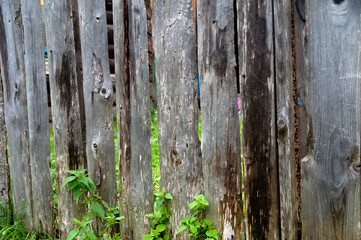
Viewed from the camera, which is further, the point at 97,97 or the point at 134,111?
the point at 97,97

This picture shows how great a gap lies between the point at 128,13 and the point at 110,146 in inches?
35.0

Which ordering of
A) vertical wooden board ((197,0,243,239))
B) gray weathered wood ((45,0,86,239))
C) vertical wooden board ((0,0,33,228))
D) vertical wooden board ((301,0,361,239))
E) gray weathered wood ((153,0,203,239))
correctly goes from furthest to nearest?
vertical wooden board ((0,0,33,228)), gray weathered wood ((45,0,86,239)), gray weathered wood ((153,0,203,239)), vertical wooden board ((197,0,243,239)), vertical wooden board ((301,0,361,239))

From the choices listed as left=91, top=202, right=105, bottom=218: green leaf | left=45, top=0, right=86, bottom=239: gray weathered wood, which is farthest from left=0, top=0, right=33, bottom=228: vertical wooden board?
left=91, top=202, right=105, bottom=218: green leaf

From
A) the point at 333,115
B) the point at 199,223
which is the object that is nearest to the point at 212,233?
the point at 199,223

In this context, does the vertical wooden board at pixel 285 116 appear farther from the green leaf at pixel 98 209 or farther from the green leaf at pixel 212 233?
the green leaf at pixel 98 209

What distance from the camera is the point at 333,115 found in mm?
1719

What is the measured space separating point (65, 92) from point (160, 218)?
110cm

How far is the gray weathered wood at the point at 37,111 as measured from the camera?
8.91 feet

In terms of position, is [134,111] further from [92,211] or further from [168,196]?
[92,211]

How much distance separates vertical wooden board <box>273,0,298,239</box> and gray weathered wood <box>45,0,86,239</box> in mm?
1410

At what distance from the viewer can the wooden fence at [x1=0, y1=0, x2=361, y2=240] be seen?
173 centimetres

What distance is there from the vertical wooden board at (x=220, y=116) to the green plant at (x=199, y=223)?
5cm

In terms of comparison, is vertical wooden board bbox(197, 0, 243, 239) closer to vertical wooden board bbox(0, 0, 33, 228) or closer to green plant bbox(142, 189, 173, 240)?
green plant bbox(142, 189, 173, 240)

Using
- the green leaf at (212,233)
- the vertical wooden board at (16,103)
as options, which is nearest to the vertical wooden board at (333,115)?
the green leaf at (212,233)
